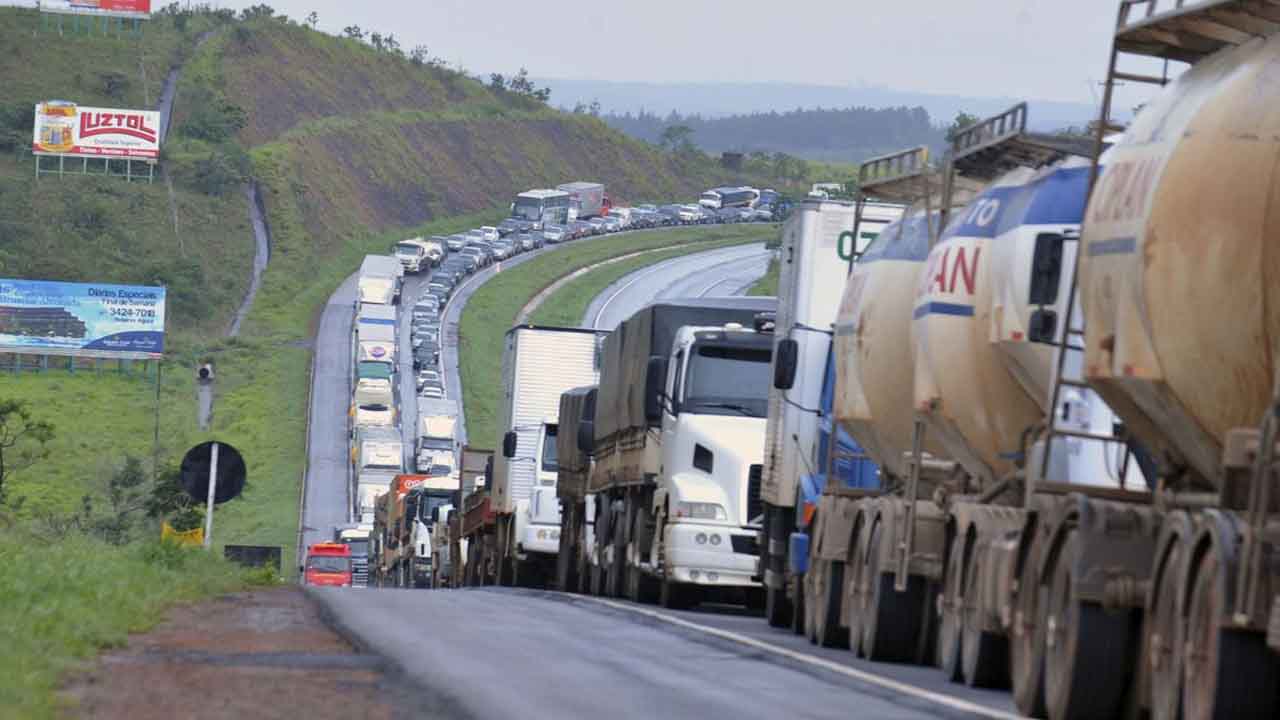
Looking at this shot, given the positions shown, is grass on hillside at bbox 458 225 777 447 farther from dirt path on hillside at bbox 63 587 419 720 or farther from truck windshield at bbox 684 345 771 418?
dirt path on hillside at bbox 63 587 419 720

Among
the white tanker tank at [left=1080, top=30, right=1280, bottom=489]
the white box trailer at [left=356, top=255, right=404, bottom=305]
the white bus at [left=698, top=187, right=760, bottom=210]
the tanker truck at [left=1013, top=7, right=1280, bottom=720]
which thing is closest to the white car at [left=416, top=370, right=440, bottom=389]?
the white box trailer at [left=356, top=255, right=404, bottom=305]

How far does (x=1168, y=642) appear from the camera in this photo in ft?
38.0

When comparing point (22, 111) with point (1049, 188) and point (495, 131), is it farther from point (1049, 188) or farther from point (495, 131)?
point (1049, 188)

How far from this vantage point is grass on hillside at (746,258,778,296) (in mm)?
135375

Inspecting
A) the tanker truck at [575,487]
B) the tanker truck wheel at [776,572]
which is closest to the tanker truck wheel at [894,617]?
the tanker truck wheel at [776,572]

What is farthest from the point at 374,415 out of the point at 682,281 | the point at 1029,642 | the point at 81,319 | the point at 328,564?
the point at 1029,642

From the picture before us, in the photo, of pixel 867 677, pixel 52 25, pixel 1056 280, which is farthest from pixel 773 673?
pixel 52 25

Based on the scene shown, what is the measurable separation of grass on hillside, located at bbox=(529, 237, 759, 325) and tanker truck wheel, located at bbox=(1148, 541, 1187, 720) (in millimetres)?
105833

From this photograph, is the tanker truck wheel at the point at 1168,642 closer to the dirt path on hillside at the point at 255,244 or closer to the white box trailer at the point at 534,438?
the white box trailer at the point at 534,438

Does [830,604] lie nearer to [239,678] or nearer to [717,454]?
[717,454]

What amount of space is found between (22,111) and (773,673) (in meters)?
150

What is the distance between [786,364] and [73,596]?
7.26 m

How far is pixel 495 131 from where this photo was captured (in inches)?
7667

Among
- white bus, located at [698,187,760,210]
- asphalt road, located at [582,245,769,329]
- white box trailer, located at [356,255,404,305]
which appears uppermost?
white bus, located at [698,187,760,210]
